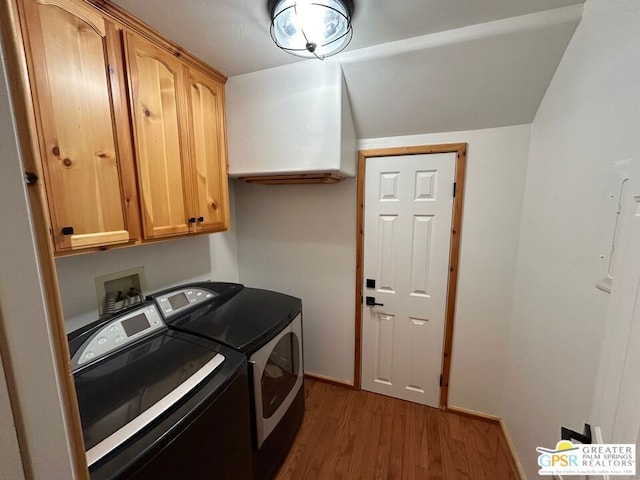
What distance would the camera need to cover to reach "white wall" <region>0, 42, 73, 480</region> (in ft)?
1.06

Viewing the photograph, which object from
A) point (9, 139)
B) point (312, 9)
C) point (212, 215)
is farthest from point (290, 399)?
point (312, 9)

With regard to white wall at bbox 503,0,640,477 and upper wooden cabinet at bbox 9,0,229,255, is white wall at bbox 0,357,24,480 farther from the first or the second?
white wall at bbox 503,0,640,477

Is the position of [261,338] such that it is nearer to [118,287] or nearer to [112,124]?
[118,287]

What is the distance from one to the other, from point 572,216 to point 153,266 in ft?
7.35

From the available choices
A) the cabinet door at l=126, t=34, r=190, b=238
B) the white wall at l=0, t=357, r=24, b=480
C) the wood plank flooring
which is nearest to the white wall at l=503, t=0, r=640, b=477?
the wood plank flooring

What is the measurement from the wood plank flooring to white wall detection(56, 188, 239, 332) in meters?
1.37

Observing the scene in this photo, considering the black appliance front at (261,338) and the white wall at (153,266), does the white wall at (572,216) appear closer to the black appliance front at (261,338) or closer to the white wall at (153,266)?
the black appliance front at (261,338)

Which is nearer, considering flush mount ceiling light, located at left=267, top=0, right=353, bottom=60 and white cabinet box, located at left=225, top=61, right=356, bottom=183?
flush mount ceiling light, located at left=267, top=0, right=353, bottom=60

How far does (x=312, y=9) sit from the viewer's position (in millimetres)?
1087

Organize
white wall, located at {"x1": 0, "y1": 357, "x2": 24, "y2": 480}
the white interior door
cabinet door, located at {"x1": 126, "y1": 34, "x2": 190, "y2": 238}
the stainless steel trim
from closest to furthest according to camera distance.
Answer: white wall, located at {"x1": 0, "y1": 357, "x2": 24, "y2": 480}
the stainless steel trim
cabinet door, located at {"x1": 126, "y1": 34, "x2": 190, "y2": 238}
the white interior door

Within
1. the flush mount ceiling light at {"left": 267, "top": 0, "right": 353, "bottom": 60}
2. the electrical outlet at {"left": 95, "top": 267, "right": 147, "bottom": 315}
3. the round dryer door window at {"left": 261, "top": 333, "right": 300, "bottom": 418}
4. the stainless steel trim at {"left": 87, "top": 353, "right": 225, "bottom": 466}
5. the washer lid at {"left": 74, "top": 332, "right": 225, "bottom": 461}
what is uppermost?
the flush mount ceiling light at {"left": 267, "top": 0, "right": 353, "bottom": 60}

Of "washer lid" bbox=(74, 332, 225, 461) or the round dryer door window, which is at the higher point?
"washer lid" bbox=(74, 332, 225, 461)

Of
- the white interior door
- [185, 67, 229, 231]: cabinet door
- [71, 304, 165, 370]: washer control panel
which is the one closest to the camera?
[71, 304, 165, 370]: washer control panel

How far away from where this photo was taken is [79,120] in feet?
3.17
